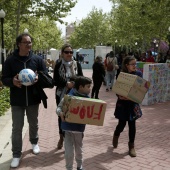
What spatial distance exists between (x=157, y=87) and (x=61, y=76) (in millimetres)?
6180

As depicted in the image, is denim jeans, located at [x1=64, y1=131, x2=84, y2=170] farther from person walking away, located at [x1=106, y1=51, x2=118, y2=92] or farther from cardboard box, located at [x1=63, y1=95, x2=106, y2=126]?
person walking away, located at [x1=106, y1=51, x2=118, y2=92]

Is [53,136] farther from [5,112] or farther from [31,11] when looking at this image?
Result: [31,11]

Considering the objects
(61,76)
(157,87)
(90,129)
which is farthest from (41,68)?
(157,87)

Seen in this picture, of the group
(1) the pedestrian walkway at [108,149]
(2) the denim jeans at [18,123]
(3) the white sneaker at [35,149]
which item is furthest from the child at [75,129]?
(3) the white sneaker at [35,149]

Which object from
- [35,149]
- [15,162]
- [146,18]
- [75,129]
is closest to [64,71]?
[75,129]

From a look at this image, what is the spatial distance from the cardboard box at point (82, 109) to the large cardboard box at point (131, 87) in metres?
1.09

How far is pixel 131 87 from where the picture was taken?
15.7 feet

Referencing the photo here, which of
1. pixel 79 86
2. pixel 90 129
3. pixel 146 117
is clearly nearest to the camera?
pixel 79 86

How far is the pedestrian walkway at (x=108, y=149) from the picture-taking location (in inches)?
182

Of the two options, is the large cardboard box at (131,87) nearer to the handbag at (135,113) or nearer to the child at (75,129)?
the handbag at (135,113)

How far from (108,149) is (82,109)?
191 cm

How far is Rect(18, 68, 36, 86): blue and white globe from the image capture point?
424cm

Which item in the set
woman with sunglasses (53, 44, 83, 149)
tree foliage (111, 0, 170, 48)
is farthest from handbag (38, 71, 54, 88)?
tree foliage (111, 0, 170, 48)

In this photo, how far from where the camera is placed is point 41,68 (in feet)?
15.6
